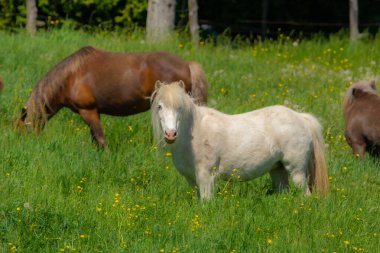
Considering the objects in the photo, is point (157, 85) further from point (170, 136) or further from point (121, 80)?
point (121, 80)

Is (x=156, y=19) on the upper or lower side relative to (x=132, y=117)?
upper

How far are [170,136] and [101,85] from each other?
3484 millimetres

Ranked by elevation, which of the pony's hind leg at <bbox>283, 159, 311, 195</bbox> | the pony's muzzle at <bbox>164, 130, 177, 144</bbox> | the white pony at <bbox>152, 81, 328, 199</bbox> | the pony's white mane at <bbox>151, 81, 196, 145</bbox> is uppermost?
the pony's white mane at <bbox>151, 81, 196, 145</bbox>

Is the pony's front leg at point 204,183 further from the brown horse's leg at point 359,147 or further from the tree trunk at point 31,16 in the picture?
the tree trunk at point 31,16

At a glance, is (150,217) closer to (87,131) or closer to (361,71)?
(87,131)

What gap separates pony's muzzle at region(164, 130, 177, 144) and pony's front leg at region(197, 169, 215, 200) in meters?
0.64

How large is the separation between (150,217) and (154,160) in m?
2.09

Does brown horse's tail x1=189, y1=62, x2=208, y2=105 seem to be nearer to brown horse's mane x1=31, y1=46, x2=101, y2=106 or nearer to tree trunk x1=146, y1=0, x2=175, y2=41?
→ brown horse's mane x1=31, y1=46, x2=101, y2=106

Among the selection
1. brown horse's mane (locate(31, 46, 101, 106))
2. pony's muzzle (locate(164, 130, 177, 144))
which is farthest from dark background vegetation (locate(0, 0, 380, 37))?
pony's muzzle (locate(164, 130, 177, 144))

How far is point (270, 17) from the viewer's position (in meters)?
24.2

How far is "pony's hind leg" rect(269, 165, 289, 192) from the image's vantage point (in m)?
8.52

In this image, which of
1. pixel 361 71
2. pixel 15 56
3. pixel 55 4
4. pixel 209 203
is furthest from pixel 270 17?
→ pixel 209 203

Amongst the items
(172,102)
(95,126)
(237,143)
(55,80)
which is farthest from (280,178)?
(55,80)

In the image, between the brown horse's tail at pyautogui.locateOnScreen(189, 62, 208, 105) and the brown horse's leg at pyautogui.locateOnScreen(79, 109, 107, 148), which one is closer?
the brown horse's leg at pyautogui.locateOnScreen(79, 109, 107, 148)
